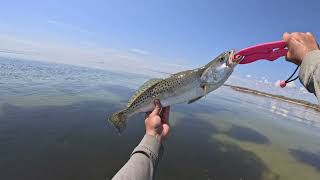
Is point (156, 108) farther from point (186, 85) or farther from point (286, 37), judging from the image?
point (286, 37)

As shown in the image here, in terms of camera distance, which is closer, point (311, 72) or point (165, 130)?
point (311, 72)

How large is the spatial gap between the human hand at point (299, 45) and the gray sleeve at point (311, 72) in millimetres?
157

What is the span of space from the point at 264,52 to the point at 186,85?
1.16 meters

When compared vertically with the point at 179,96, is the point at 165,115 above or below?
below

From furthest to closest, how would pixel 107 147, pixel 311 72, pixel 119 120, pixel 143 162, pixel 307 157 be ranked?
1. pixel 307 157
2. pixel 107 147
3. pixel 119 120
4. pixel 143 162
5. pixel 311 72

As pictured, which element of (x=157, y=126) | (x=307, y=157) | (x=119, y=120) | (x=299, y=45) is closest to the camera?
(x=299, y=45)

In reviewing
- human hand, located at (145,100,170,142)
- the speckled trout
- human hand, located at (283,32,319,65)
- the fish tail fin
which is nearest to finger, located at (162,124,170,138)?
human hand, located at (145,100,170,142)

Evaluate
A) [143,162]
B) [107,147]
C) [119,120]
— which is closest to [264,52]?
[143,162]

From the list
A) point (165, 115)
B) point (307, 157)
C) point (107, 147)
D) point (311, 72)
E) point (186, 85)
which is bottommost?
point (307, 157)

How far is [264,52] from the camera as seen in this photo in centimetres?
323

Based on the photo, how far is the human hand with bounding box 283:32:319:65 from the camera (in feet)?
8.33

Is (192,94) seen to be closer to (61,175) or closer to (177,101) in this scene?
(177,101)

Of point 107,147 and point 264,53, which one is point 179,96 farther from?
point 107,147

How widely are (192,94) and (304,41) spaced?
164 centimetres
